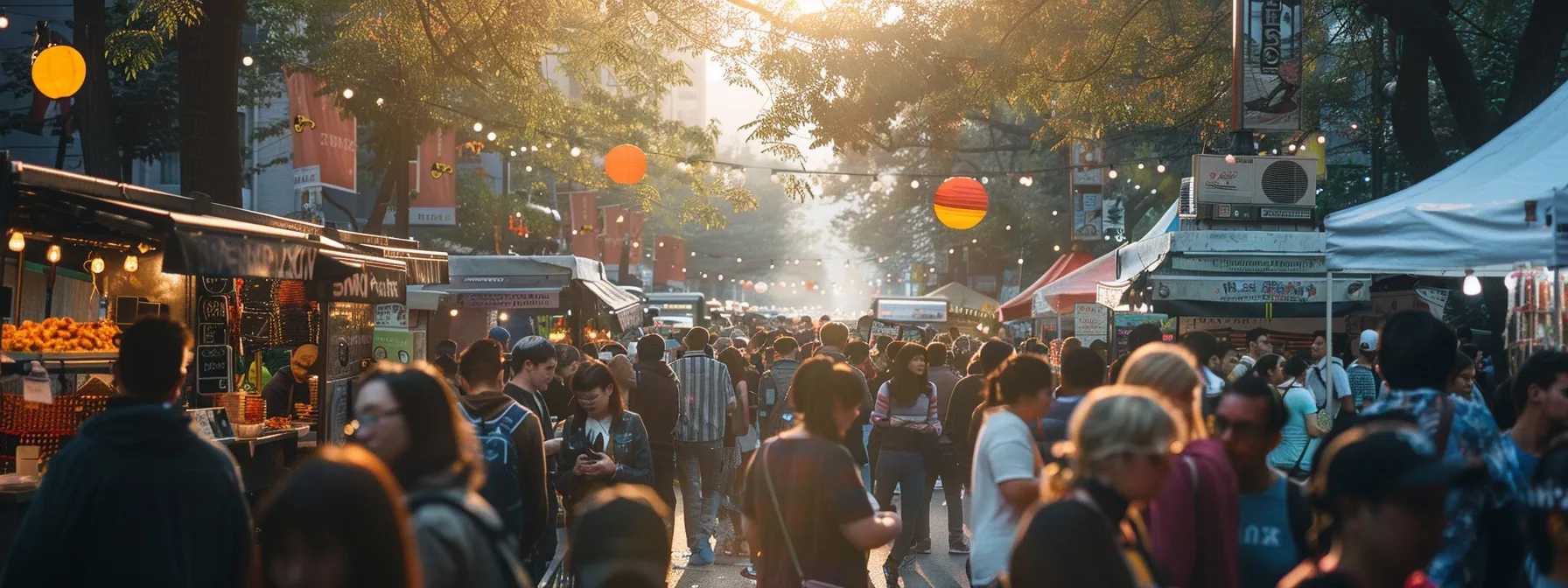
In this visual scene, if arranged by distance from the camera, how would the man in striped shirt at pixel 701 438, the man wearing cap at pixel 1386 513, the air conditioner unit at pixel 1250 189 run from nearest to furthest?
the man wearing cap at pixel 1386 513, the man in striped shirt at pixel 701 438, the air conditioner unit at pixel 1250 189

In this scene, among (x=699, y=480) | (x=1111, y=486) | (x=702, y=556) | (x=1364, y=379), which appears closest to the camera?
(x=1111, y=486)

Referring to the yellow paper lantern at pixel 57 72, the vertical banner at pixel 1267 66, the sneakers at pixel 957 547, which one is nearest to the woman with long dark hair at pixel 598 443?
the sneakers at pixel 957 547

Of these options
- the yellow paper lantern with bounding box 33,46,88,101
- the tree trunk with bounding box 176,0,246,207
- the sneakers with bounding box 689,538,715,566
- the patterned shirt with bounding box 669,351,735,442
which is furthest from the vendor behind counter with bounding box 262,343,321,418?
the sneakers with bounding box 689,538,715,566

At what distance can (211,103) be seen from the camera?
11625 mm

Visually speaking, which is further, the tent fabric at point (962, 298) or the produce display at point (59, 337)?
the tent fabric at point (962, 298)

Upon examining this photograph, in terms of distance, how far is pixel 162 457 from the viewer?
4055mm

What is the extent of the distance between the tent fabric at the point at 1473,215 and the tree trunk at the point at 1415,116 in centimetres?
407

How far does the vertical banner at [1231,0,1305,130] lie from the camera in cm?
1347

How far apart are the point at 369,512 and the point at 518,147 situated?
2885 cm

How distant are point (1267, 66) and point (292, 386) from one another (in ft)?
32.4

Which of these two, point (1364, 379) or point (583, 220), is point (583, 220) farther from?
point (1364, 379)

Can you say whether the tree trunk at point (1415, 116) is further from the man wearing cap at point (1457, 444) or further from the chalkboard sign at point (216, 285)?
the chalkboard sign at point (216, 285)

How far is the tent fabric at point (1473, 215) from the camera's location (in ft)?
22.4

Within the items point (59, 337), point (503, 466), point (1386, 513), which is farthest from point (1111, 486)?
point (59, 337)
